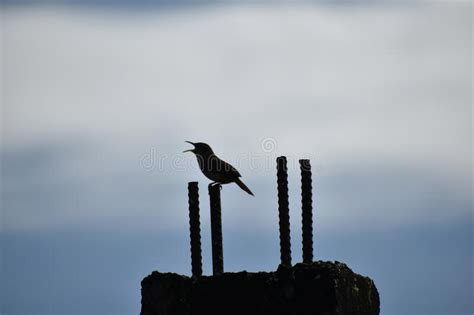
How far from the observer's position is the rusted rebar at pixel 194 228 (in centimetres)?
2105

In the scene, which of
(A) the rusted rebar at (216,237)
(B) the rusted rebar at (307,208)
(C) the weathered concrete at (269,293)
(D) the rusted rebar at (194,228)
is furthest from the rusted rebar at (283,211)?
(D) the rusted rebar at (194,228)

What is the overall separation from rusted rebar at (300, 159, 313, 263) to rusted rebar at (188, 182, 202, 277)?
7.02 ft

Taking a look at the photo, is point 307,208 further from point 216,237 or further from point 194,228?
point 194,228

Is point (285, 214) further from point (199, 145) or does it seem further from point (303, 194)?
point (199, 145)

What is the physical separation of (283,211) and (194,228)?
1937mm

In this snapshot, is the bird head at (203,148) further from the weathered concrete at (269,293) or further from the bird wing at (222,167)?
the weathered concrete at (269,293)

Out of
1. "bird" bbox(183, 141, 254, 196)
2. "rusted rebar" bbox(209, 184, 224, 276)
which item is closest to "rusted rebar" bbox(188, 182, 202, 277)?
"rusted rebar" bbox(209, 184, 224, 276)

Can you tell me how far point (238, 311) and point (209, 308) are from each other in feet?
2.04

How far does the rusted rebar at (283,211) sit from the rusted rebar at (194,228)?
1.77 metres

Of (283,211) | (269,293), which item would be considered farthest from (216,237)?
(269,293)

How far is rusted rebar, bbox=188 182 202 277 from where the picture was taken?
21.0 m

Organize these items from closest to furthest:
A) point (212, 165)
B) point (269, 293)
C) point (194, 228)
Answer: point (269, 293) < point (194, 228) < point (212, 165)

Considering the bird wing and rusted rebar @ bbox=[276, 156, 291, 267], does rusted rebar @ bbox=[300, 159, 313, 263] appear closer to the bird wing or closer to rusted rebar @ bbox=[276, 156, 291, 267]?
rusted rebar @ bbox=[276, 156, 291, 267]

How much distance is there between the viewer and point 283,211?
2067cm
